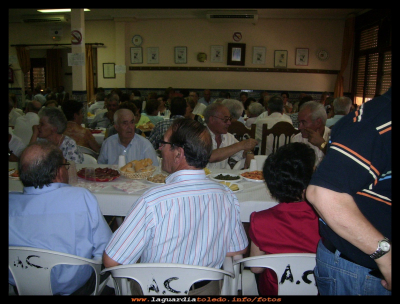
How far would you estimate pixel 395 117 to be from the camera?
0.96 m

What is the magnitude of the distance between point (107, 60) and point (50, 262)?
408 inches

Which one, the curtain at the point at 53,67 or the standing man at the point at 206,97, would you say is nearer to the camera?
the standing man at the point at 206,97

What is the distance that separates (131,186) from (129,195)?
18 cm

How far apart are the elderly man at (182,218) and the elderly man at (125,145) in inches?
66.4

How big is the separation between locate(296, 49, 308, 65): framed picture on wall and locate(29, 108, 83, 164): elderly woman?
8564 millimetres

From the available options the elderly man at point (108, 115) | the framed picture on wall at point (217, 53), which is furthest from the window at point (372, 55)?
the elderly man at point (108, 115)

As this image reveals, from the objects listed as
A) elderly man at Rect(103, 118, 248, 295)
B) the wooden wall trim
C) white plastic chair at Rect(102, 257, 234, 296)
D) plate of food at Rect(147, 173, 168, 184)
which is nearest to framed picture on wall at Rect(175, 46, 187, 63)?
the wooden wall trim

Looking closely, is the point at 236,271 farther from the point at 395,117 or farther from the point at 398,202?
the point at 395,117

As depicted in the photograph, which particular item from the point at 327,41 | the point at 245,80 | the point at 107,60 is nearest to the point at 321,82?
the point at 327,41

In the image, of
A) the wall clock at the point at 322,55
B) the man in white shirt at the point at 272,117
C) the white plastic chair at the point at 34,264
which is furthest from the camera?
the wall clock at the point at 322,55

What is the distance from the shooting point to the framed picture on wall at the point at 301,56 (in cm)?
993

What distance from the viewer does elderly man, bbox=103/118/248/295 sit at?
4.29ft

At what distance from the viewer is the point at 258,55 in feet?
33.1

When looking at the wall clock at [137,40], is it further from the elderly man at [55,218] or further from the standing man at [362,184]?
the standing man at [362,184]
